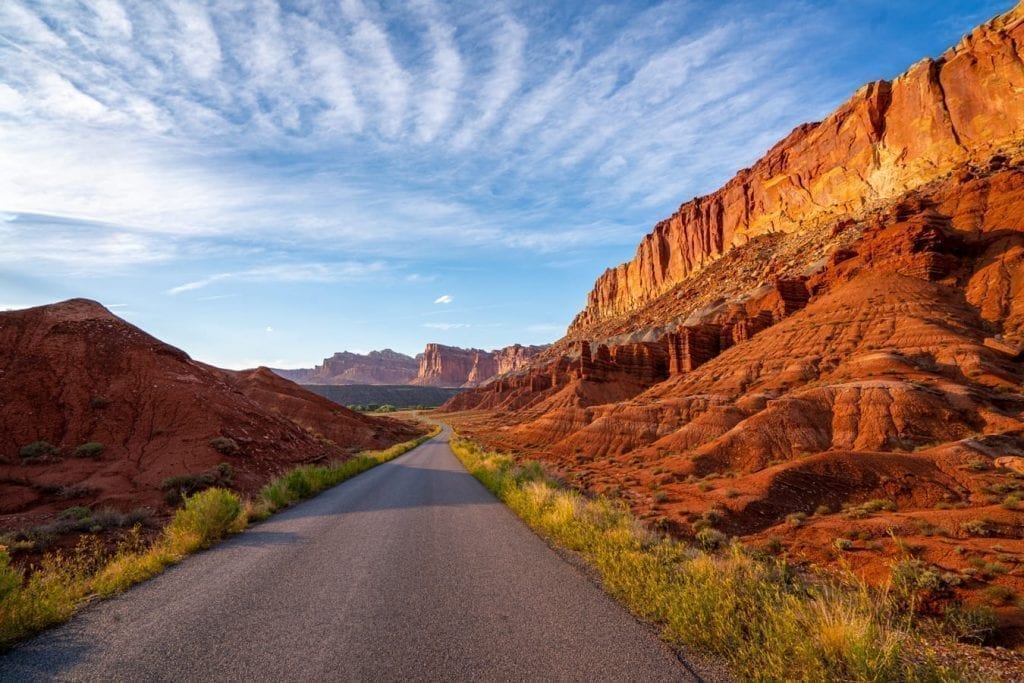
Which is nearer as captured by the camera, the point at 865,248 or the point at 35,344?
the point at 35,344

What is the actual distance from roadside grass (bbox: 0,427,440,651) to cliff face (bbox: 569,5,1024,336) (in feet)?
315

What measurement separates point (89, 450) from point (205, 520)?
14801 millimetres

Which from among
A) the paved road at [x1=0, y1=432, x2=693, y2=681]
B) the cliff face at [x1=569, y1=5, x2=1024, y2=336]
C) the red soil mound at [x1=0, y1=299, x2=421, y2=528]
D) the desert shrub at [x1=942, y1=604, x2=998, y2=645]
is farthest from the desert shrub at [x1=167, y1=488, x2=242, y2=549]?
the cliff face at [x1=569, y1=5, x2=1024, y2=336]

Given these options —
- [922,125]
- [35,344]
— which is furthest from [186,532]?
[922,125]

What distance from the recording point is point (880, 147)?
84.8 meters

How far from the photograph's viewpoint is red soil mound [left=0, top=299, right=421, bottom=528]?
17.8m

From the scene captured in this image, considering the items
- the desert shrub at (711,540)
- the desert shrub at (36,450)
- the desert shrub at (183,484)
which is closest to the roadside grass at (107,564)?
the desert shrub at (183,484)

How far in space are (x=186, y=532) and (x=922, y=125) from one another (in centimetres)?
10832

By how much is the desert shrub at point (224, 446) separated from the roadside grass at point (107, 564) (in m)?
6.87

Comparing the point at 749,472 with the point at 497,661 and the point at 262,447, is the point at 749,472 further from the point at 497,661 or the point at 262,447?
the point at 262,447

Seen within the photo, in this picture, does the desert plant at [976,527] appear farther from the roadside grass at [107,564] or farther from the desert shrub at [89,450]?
the desert shrub at [89,450]

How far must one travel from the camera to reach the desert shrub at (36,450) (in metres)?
19.8

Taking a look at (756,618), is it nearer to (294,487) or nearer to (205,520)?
(205,520)

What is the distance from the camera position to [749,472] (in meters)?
26.9
